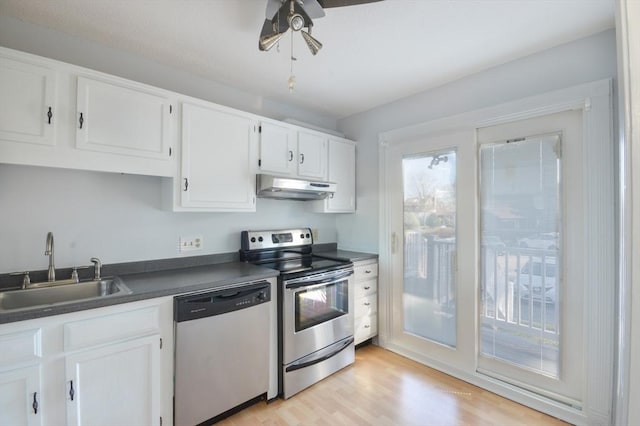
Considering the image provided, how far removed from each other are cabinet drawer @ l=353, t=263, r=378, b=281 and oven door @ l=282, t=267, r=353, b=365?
164mm

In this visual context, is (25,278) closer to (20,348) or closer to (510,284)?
(20,348)

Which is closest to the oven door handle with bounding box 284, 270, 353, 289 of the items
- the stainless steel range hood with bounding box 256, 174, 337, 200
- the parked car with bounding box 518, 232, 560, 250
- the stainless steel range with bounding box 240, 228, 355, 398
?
the stainless steel range with bounding box 240, 228, 355, 398

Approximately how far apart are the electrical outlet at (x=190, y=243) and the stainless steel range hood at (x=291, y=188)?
0.64m

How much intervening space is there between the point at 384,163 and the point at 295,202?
103 cm

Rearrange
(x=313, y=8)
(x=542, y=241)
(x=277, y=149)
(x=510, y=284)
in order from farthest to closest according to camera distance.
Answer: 1. (x=277, y=149)
2. (x=510, y=284)
3. (x=542, y=241)
4. (x=313, y=8)

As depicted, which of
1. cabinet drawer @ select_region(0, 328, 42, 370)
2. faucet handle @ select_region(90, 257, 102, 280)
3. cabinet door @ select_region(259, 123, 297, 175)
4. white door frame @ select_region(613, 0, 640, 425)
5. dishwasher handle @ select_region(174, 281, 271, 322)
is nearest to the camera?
white door frame @ select_region(613, 0, 640, 425)

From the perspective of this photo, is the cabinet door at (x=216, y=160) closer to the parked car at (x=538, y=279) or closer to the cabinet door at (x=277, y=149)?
the cabinet door at (x=277, y=149)

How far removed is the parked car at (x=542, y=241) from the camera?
2.07 metres

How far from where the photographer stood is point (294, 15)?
144 cm

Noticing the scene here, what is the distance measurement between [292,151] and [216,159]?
76 centimetres

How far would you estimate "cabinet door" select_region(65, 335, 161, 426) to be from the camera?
4.83ft

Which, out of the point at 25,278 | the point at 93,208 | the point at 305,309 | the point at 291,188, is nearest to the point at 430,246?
the point at 305,309

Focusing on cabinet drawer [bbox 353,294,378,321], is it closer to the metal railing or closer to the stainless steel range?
the stainless steel range

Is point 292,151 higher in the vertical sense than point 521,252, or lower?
higher
